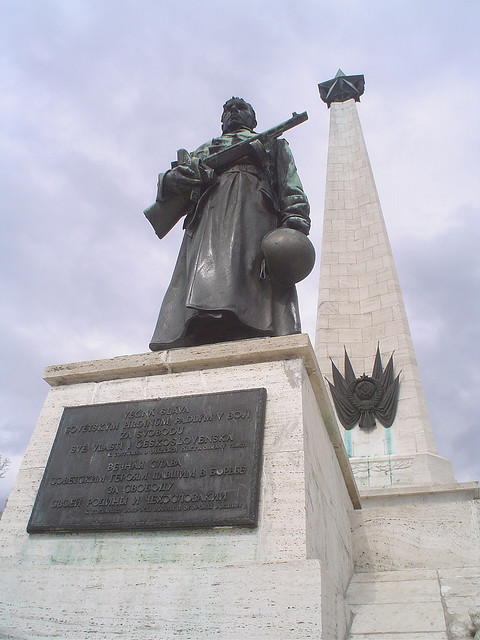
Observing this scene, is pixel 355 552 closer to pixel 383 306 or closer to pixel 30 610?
pixel 30 610

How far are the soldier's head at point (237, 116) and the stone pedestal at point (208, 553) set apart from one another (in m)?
3.15

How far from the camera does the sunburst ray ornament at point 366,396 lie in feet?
33.2

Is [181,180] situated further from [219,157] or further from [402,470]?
[402,470]

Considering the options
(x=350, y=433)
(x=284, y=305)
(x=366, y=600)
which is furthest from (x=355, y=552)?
(x=350, y=433)

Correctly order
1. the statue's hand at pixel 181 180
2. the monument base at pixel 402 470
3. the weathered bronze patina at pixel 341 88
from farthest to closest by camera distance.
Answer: the weathered bronze patina at pixel 341 88, the monument base at pixel 402 470, the statue's hand at pixel 181 180

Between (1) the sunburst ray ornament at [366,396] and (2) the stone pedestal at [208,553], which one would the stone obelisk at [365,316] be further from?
(2) the stone pedestal at [208,553]

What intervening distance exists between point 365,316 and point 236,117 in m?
6.89

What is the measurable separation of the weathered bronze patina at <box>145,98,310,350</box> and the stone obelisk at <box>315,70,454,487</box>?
5.45 m

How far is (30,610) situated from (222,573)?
1.10 m

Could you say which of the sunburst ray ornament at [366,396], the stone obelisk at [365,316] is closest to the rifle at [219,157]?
the stone obelisk at [365,316]

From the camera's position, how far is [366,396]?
34.0 feet

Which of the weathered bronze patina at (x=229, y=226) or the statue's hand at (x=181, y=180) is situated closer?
the weathered bronze patina at (x=229, y=226)

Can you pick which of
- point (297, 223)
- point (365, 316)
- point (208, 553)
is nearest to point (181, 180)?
point (297, 223)

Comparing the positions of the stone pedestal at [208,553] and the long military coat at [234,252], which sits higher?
the long military coat at [234,252]
